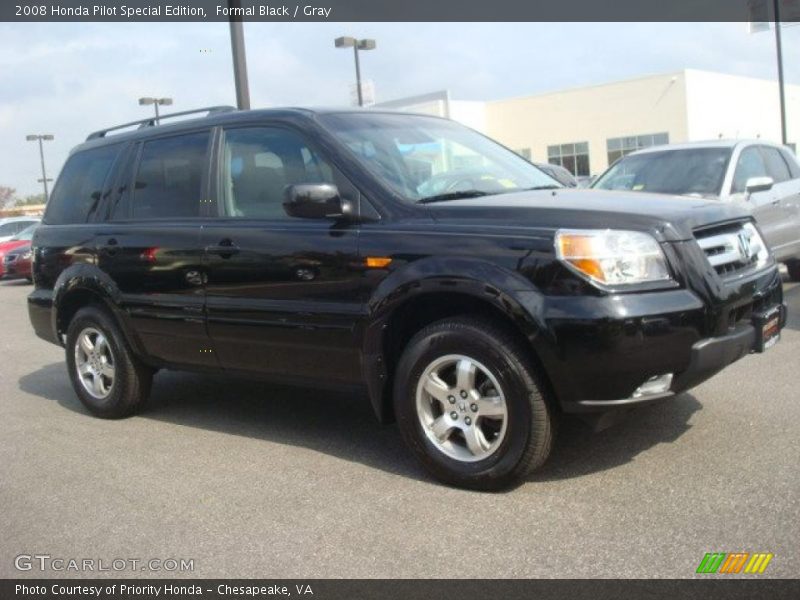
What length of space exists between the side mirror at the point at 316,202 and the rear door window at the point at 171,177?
1114mm

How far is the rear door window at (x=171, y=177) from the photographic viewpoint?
5.25 m

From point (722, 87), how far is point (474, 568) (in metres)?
46.4

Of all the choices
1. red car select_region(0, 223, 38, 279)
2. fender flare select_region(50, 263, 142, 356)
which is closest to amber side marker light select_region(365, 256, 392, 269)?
fender flare select_region(50, 263, 142, 356)

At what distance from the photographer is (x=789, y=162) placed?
999 centimetres

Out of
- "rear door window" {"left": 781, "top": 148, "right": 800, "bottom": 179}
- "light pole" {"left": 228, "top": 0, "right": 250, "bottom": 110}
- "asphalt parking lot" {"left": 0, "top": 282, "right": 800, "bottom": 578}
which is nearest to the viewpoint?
"asphalt parking lot" {"left": 0, "top": 282, "right": 800, "bottom": 578}

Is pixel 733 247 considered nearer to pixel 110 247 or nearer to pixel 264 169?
pixel 264 169

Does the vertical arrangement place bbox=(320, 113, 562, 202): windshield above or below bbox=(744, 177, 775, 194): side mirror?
above

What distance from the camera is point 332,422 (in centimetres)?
545

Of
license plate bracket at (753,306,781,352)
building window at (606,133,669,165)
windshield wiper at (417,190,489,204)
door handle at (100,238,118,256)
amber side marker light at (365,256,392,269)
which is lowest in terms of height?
license plate bracket at (753,306,781,352)

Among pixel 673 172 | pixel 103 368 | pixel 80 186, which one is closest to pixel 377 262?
pixel 103 368

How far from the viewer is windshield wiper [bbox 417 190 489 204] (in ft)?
14.3

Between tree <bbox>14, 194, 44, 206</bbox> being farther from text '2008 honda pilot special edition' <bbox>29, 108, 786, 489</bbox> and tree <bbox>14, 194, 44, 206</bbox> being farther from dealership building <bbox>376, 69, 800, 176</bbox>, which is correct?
text '2008 honda pilot special edition' <bbox>29, 108, 786, 489</bbox>

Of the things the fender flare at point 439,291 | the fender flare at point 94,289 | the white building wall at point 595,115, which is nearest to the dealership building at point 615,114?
the white building wall at point 595,115
